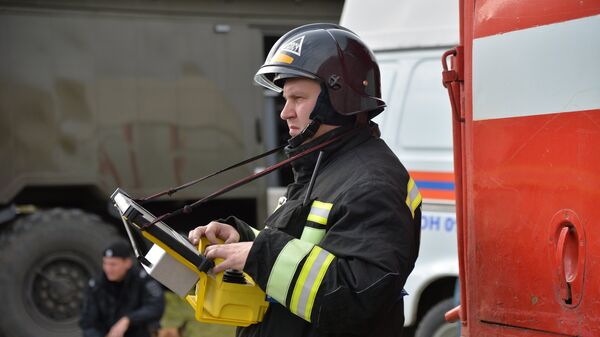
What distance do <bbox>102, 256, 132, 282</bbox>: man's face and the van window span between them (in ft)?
6.08

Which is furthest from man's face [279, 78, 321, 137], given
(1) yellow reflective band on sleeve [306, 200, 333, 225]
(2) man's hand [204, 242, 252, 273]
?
(2) man's hand [204, 242, 252, 273]

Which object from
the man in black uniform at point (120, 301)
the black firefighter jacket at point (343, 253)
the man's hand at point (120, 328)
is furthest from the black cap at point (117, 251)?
the black firefighter jacket at point (343, 253)

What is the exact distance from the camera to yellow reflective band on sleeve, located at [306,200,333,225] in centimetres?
237

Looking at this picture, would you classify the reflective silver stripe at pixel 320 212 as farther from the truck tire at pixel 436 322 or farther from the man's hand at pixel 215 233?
the truck tire at pixel 436 322

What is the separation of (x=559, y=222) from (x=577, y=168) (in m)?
0.14

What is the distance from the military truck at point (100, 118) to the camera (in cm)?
775

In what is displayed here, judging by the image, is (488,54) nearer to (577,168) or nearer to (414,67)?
(577,168)

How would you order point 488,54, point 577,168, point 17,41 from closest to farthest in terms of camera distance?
point 577,168, point 488,54, point 17,41

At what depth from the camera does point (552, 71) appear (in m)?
2.09

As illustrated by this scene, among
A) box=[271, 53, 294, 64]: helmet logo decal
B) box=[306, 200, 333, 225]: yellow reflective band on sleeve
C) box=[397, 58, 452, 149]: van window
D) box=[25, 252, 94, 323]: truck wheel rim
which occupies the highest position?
box=[271, 53, 294, 64]: helmet logo decal

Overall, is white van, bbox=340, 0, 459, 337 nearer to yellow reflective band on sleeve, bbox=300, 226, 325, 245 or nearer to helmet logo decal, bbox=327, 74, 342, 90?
helmet logo decal, bbox=327, 74, 342, 90

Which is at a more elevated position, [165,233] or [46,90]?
[46,90]

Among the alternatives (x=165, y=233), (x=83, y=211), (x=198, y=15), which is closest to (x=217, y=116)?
(x=198, y=15)

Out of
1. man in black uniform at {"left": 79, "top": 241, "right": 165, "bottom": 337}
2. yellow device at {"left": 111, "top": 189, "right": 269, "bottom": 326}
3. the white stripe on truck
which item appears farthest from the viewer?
man in black uniform at {"left": 79, "top": 241, "right": 165, "bottom": 337}
